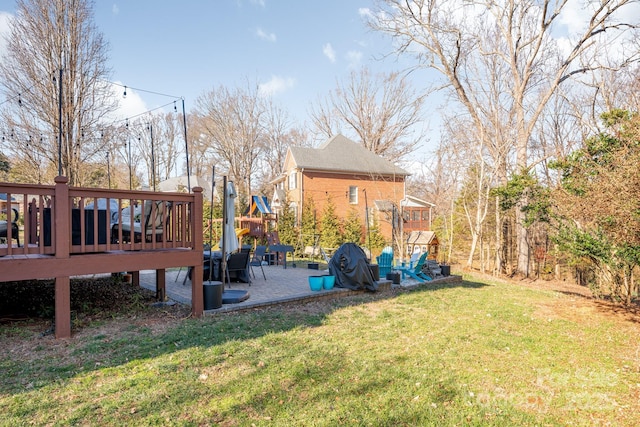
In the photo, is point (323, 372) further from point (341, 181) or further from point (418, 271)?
point (341, 181)

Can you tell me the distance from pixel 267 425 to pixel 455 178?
51.9ft

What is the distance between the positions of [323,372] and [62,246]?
3625 millimetres

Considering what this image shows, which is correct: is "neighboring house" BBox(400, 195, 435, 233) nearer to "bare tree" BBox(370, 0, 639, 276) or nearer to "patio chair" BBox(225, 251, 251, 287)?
"bare tree" BBox(370, 0, 639, 276)

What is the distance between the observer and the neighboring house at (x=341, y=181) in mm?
22734

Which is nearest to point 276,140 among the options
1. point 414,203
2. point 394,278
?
point 414,203

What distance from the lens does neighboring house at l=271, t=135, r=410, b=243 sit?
22.7 meters

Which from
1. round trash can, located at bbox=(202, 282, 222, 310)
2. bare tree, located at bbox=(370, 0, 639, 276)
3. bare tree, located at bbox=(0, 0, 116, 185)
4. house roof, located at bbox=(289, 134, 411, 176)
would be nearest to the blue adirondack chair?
round trash can, located at bbox=(202, 282, 222, 310)

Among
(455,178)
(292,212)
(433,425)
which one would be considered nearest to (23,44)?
(292,212)

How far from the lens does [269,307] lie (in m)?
6.64

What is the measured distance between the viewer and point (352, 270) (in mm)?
8125

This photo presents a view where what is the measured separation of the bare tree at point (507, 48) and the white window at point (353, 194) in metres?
9.08

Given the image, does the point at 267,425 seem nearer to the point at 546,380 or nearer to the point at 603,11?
the point at 546,380

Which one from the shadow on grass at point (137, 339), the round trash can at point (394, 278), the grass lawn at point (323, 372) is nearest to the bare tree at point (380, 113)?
the round trash can at point (394, 278)

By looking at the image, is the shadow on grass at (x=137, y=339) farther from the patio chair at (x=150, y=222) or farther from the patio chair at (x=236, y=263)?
the patio chair at (x=236, y=263)
